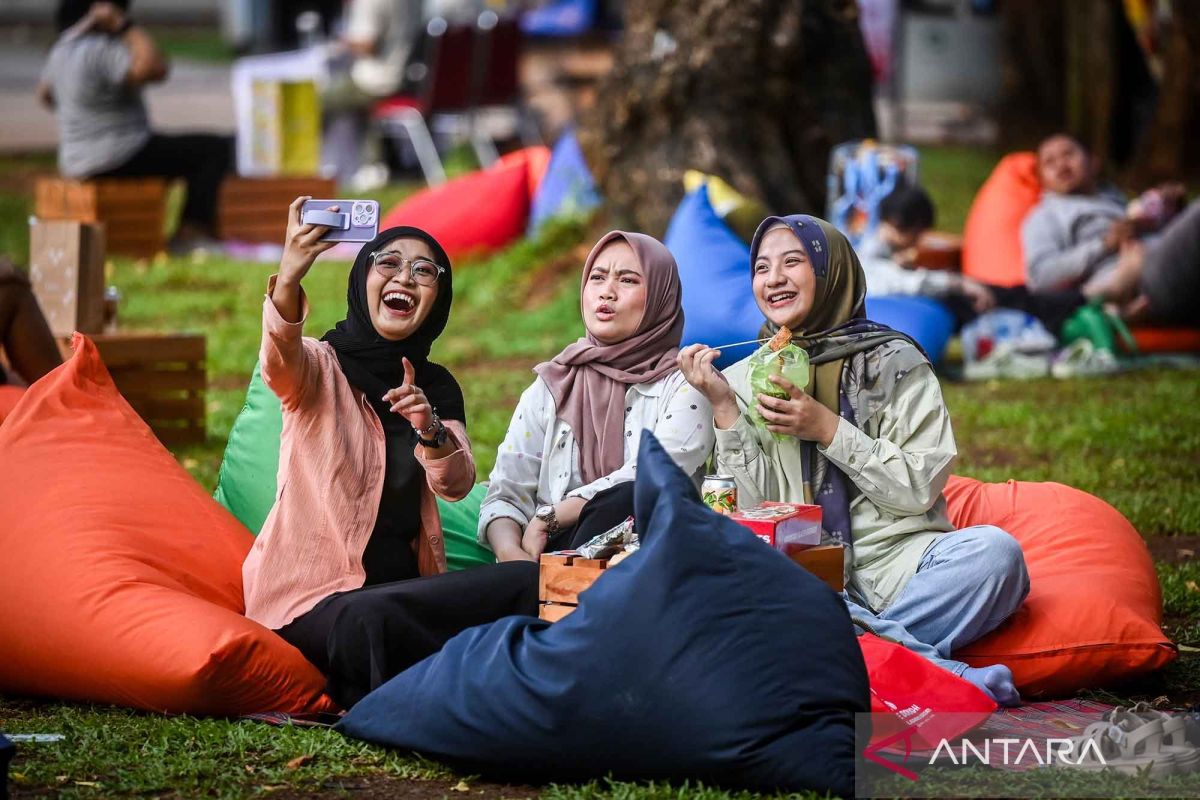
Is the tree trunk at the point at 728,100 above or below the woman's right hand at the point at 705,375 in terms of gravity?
above

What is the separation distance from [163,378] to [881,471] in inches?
150

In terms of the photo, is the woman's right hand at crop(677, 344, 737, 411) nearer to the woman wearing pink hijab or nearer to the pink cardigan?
the woman wearing pink hijab

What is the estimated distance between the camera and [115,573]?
13.5 ft

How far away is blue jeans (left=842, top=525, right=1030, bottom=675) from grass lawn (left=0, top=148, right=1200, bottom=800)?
0.41 meters

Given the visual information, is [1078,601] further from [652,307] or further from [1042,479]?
[1042,479]

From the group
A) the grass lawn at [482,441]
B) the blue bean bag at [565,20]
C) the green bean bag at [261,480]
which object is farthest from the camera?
the blue bean bag at [565,20]

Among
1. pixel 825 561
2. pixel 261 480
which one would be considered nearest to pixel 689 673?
pixel 825 561

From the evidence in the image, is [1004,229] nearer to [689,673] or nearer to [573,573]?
[573,573]

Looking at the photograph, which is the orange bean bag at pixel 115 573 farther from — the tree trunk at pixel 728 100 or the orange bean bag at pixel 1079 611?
the tree trunk at pixel 728 100

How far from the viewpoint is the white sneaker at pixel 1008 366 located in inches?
336

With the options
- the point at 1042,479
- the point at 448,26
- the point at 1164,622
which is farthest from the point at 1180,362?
the point at 448,26

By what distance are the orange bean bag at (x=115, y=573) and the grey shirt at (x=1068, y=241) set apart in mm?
5368

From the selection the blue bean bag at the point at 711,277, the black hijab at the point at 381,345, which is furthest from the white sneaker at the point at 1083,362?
the black hijab at the point at 381,345

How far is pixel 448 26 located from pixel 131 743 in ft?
37.4
